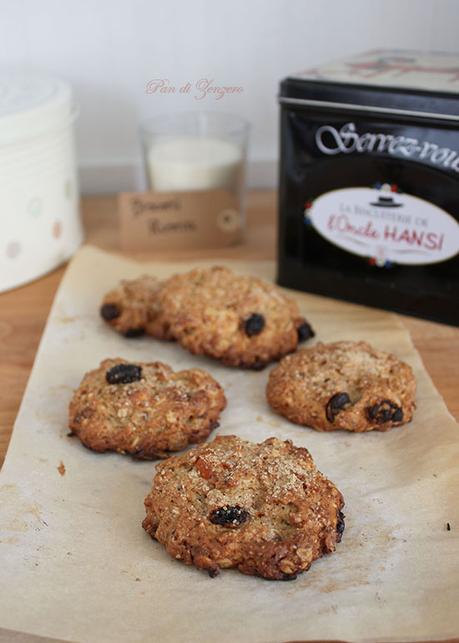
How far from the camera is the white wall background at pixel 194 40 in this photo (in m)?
1.92

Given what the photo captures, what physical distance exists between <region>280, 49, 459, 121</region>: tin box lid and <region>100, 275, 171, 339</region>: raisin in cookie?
1.52 feet

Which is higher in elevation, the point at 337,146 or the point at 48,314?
the point at 337,146

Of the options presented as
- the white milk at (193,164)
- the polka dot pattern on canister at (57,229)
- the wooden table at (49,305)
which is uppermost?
the white milk at (193,164)

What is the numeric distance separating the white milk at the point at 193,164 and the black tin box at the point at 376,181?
314mm

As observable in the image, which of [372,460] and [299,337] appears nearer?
[372,460]

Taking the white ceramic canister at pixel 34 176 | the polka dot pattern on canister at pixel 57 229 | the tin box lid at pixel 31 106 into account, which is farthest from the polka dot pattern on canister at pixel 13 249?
the tin box lid at pixel 31 106

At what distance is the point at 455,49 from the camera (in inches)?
78.7

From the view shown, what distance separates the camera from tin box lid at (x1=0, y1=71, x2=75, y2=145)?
1532mm

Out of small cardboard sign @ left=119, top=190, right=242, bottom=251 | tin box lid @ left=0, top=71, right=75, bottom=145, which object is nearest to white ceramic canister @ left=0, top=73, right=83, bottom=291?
tin box lid @ left=0, top=71, right=75, bottom=145

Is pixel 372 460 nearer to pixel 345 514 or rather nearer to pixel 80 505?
pixel 345 514

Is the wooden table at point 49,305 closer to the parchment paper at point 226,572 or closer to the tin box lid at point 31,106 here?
the parchment paper at point 226,572

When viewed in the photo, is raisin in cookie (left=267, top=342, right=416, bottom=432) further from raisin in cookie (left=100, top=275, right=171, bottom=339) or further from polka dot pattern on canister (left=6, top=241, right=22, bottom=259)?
polka dot pattern on canister (left=6, top=241, right=22, bottom=259)

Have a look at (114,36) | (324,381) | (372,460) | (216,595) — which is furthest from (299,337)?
(114,36)

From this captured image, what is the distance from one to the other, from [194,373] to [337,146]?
1.77ft
